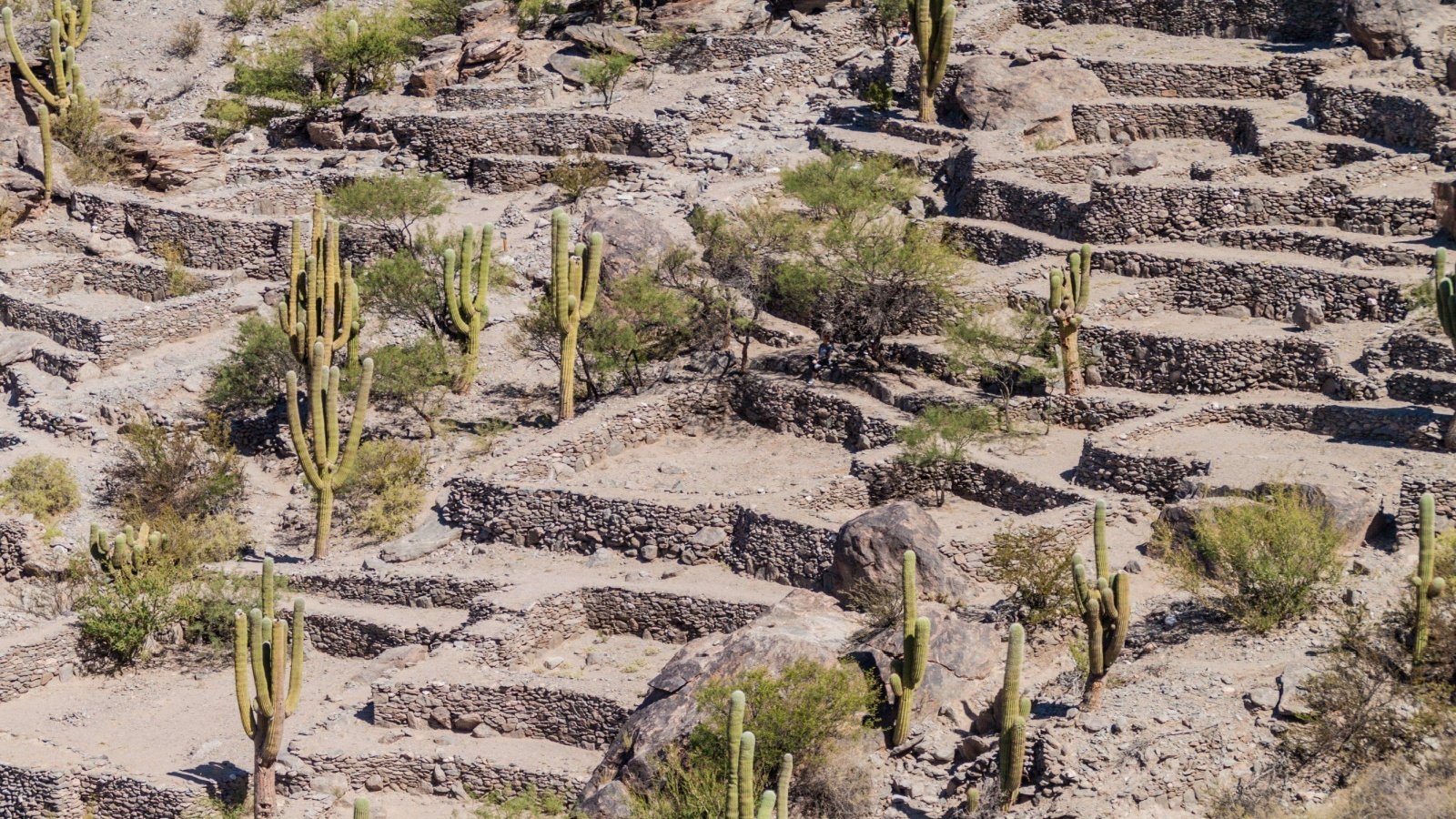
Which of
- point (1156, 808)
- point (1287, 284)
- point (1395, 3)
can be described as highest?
point (1395, 3)

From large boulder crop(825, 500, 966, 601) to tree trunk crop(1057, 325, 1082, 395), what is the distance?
220 inches

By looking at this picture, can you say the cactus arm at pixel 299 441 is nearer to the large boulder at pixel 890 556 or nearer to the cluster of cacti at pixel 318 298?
the cluster of cacti at pixel 318 298

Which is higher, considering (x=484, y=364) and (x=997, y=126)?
(x=997, y=126)

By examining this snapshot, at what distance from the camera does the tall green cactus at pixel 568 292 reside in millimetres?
37312

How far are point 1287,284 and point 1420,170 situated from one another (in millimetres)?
4344

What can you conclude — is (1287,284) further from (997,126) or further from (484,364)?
(484,364)

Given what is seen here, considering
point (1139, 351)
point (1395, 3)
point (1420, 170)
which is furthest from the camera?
point (1395, 3)

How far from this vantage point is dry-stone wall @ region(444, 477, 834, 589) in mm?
33656

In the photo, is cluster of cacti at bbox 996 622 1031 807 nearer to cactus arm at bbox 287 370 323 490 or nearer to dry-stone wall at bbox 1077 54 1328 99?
cactus arm at bbox 287 370 323 490

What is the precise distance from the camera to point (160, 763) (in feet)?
103

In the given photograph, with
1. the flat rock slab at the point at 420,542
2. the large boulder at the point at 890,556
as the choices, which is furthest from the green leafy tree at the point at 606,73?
the large boulder at the point at 890,556

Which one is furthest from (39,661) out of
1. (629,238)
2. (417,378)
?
(629,238)

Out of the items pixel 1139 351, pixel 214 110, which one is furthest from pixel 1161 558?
pixel 214 110

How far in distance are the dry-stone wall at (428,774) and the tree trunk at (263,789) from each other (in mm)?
481
